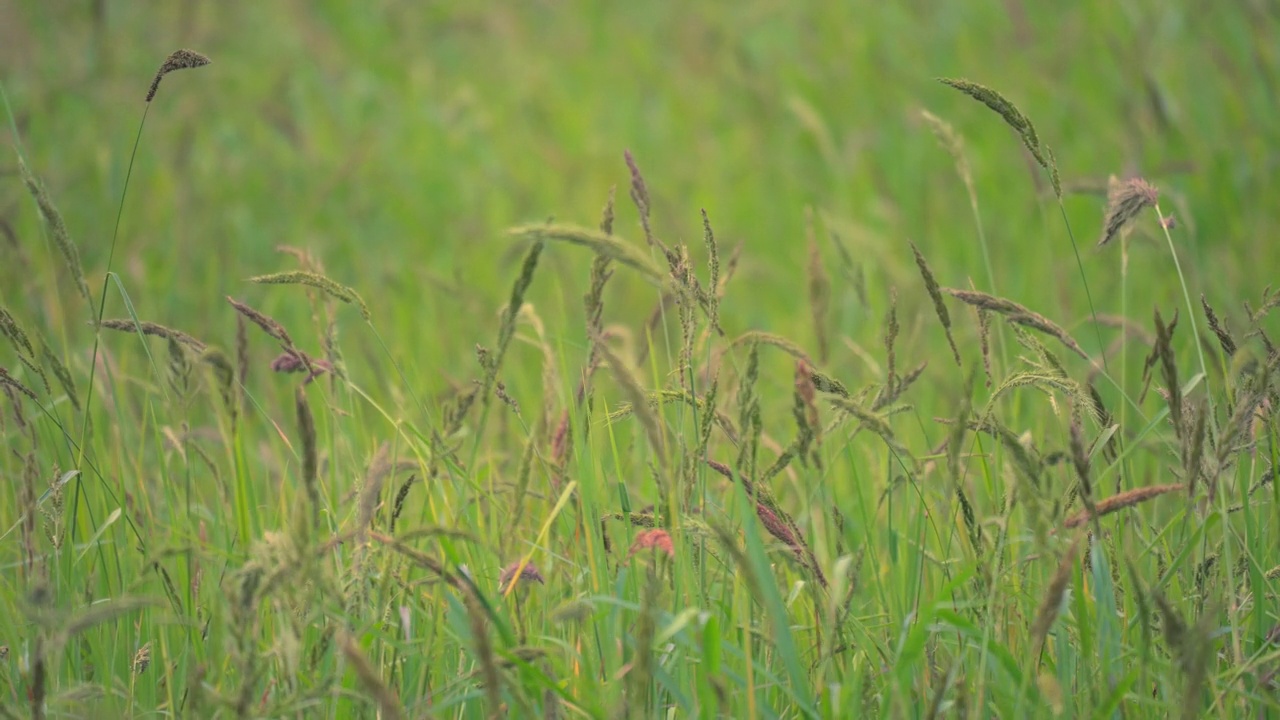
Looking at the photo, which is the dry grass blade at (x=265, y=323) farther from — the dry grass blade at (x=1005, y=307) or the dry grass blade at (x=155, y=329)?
the dry grass blade at (x=1005, y=307)

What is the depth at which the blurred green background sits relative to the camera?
173 inches

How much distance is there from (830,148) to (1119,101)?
189cm

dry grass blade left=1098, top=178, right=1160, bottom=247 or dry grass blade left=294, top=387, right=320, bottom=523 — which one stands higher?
dry grass blade left=1098, top=178, right=1160, bottom=247

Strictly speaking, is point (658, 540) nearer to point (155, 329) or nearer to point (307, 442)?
point (307, 442)

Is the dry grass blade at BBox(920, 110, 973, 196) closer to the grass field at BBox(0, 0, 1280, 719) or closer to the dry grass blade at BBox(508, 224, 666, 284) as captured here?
the grass field at BBox(0, 0, 1280, 719)

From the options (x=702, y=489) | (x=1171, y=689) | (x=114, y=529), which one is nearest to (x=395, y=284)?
(x=114, y=529)

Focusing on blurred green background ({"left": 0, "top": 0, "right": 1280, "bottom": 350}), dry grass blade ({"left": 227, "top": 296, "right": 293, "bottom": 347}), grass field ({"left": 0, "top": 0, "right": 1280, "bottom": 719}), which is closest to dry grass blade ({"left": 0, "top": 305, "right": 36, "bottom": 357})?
grass field ({"left": 0, "top": 0, "right": 1280, "bottom": 719})

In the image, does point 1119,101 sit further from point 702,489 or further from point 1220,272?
point 702,489

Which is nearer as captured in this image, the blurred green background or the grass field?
the grass field

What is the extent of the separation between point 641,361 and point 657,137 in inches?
158

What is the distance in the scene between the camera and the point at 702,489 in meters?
1.45

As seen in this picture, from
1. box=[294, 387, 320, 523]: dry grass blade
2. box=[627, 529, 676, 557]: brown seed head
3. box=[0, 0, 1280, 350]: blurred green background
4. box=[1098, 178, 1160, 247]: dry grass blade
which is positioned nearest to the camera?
box=[294, 387, 320, 523]: dry grass blade

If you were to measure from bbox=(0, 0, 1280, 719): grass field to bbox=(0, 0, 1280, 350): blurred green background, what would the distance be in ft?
0.10

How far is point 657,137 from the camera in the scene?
5.90m
